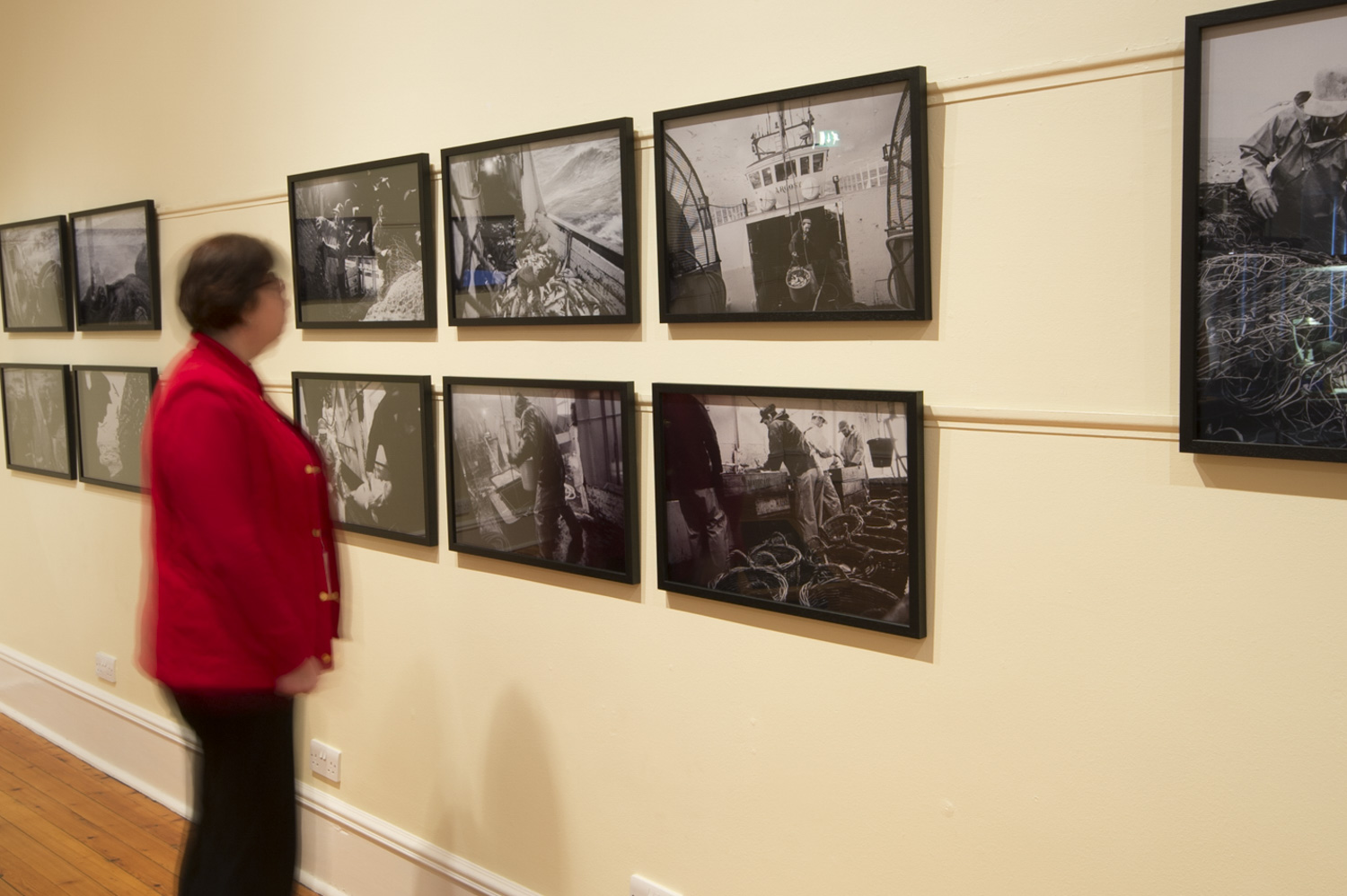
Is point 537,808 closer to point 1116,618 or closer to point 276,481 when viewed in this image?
point 276,481

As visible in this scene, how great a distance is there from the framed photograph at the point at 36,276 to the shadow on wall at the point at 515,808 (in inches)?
108

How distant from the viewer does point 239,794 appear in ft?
7.23

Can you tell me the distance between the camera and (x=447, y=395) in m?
2.84

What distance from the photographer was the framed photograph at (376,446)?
9.66 ft

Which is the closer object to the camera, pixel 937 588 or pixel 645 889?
pixel 937 588

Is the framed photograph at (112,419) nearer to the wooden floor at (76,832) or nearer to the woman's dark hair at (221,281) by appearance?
the wooden floor at (76,832)

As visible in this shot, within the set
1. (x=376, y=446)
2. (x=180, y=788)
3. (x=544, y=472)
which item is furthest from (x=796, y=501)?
(x=180, y=788)

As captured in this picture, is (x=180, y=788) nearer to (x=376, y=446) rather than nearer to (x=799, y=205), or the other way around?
(x=376, y=446)

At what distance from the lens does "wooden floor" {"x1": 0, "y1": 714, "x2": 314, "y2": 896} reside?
11.4 feet

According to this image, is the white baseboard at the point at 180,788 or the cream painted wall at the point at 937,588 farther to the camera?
the white baseboard at the point at 180,788

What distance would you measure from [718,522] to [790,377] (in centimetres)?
35

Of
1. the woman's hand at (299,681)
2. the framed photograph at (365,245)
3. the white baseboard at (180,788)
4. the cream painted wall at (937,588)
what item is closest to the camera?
the cream painted wall at (937,588)

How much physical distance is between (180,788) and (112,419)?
145cm

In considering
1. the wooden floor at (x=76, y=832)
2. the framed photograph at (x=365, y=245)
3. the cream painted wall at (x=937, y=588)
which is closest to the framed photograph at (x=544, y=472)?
the cream painted wall at (x=937, y=588)
